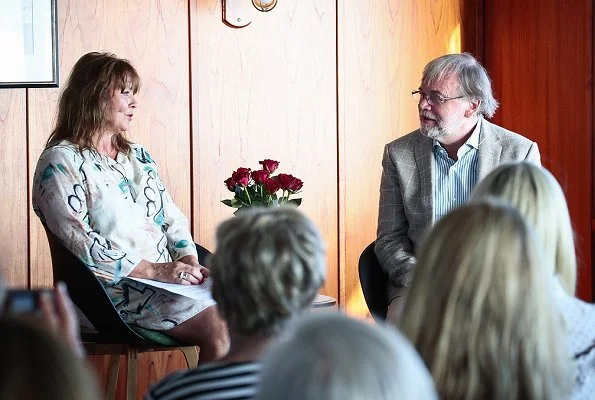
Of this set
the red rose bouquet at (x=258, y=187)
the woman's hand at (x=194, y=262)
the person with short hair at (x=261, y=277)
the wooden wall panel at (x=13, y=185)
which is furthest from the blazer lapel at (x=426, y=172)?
the person with short hair at (x=261, y=277)

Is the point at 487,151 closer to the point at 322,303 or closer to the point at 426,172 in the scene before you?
the point at 426,172

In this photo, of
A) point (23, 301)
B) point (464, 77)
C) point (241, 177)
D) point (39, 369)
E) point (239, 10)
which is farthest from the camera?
point (239, 10)

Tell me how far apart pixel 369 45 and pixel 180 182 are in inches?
45.4

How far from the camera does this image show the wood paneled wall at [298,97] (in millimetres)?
4008

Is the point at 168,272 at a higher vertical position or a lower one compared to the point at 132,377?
higher

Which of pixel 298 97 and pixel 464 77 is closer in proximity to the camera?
pixel 464 77

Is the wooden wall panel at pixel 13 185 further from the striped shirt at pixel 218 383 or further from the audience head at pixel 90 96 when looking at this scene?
the striped shirt at pixel 218 383

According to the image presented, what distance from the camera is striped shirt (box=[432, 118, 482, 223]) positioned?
3.58 m

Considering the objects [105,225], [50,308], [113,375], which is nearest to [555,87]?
[105,225]

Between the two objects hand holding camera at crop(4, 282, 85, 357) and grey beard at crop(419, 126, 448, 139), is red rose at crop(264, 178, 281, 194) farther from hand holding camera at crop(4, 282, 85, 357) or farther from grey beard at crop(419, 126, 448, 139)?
hand holding camera at crop(4, 282, 85, 357)

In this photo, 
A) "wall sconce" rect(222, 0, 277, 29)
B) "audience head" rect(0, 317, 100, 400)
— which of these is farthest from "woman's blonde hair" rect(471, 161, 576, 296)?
"wall sconce" rect(222, 0, 277, 29)

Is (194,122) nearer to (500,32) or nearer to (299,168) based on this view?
(299,168)

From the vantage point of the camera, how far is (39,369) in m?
0.93

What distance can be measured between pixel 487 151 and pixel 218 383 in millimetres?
2236
